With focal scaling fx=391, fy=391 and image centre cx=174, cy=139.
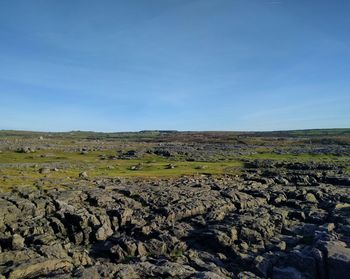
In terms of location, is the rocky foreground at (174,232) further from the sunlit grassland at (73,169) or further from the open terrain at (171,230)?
the sunlit grassland at (73,169)

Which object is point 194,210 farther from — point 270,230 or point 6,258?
point 6,258

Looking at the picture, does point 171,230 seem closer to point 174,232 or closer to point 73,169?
point 174,232

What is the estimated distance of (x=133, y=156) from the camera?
153 meters

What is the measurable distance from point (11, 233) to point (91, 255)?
10.2m

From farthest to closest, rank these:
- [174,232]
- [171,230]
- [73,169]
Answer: [73,169] → [171,230] → [174,232]

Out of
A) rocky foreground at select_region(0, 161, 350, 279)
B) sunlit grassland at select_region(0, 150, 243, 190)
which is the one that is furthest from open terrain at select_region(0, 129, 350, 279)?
sunlit grassland at select_region(0, 150, 243, 190)

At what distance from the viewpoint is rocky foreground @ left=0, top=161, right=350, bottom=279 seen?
3494 cm

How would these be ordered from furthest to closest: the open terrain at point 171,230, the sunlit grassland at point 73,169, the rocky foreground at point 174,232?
the sunlit grassland at point 73,169
the open terrain at point 171,230
the rocky foreground at point 174,232

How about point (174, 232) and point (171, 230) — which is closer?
point (174, 232)

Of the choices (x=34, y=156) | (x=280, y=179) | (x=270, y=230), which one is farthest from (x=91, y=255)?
(x=34, y=156)

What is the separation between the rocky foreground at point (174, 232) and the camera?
115ft

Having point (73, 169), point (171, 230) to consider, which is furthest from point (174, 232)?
point (73, 169)

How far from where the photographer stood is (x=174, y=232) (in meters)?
46.7

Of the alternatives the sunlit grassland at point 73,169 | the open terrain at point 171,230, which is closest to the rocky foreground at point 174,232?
the open terrain at point 171,230
